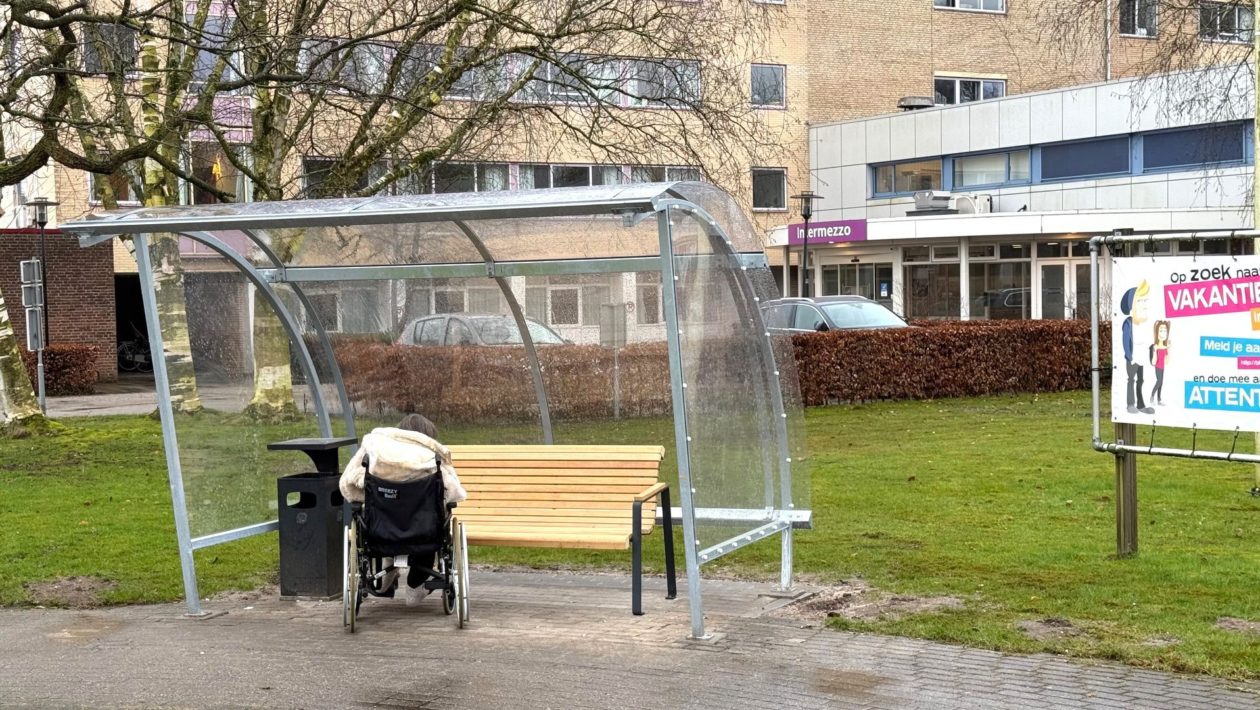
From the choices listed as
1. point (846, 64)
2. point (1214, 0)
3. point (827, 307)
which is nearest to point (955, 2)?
point (846, 64)

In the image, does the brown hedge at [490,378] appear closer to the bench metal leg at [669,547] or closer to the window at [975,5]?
the bench metal leg at [669,547]

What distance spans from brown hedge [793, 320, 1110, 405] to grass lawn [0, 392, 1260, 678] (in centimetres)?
421

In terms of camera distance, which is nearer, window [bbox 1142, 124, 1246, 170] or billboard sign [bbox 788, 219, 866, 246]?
window [bbox 1142, 124, 1246, 170]

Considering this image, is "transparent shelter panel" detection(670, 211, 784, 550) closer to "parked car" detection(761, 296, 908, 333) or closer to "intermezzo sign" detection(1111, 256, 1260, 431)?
"intermezzo sign" detection(1111, 256, 1260, 431)

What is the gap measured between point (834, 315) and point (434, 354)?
13358mm

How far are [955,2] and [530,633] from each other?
4764 cm

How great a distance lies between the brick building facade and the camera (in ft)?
121

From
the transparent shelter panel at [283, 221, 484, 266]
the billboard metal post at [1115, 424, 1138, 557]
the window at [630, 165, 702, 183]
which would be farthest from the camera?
the window at [630, 165, 702, 183]

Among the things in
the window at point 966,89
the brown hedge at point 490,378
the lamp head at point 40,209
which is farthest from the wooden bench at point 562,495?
the window at point 966,89

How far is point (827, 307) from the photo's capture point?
24234 mm

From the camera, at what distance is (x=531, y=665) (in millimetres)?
7090

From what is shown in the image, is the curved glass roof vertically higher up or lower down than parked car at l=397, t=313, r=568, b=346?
higher up

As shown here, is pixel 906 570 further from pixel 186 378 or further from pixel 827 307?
pixel 827 307

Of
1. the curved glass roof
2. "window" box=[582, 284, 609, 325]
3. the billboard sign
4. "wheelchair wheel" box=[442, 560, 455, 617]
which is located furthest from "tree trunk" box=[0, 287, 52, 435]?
the billboard sign
